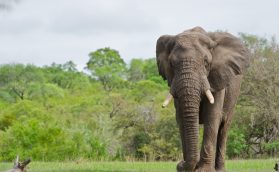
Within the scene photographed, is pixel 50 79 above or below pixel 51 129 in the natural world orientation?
above

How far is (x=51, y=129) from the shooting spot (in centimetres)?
3719

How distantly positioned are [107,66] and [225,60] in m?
86.5

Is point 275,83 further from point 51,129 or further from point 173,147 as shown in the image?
point 51,129

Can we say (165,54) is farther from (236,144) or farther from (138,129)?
(138,129)

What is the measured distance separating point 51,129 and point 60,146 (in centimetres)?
149

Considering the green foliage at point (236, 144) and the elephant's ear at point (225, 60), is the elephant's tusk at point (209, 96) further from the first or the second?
the green foliage at point (236, 144)

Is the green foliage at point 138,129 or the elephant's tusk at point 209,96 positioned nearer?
the elephant's tusk at point 209,96

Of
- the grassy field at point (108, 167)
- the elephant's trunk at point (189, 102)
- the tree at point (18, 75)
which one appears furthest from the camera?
the tree at point (18, 75)

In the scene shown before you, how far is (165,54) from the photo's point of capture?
12875mm

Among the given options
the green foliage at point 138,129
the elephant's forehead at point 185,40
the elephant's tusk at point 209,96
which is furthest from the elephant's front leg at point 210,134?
the green foliage at point 138,129

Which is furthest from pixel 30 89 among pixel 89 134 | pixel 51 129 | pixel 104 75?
pixel 51 129

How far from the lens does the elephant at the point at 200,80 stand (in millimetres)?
11523

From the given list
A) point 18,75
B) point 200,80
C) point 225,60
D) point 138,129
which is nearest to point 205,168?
point 200,80

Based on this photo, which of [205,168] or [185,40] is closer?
[185,40]
